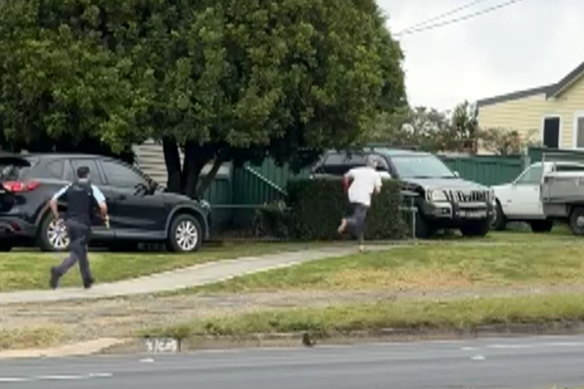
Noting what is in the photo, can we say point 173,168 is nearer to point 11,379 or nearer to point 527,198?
point 527,198

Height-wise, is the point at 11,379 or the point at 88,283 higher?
the point at 88,283

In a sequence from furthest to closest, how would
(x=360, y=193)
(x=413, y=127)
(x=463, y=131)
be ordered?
(x=413, y=127) → (x=463, y=131) → (x=360, y=193)

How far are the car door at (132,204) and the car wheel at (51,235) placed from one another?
3.71ft

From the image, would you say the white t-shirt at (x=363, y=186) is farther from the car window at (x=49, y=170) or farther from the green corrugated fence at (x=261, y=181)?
the green corrugated fence at (x=261, y=181)

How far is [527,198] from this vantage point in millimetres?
32125

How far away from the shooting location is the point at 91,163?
22.3 metres

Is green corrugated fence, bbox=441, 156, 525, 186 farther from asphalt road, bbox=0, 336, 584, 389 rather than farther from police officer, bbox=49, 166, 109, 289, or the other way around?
asphalt road, bbox=0, 336, 584, 389

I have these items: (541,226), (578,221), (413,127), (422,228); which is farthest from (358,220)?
(413,127)

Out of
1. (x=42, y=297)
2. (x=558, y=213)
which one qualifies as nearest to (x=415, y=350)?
(x=42, y=297)

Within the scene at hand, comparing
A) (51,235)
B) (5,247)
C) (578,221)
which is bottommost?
(5,247)

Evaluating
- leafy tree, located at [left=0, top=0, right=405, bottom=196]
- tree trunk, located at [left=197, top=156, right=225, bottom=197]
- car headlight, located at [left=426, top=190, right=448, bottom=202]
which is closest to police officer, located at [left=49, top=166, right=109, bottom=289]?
leafy tree, located at [left=0, top=0, right=405, bottom=196]

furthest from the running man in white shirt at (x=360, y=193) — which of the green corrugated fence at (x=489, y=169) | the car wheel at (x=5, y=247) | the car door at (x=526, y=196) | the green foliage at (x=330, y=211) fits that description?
the green corrugated fence at (x=489, y=169)

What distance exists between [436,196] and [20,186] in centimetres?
974

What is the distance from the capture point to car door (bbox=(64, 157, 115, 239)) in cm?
2186
